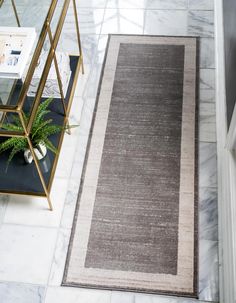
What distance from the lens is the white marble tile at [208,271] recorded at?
2064 millimetres

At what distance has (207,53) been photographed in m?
3.05

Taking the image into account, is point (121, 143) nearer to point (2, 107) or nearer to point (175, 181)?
point (175, 181)

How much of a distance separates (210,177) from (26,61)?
1220 millimetres

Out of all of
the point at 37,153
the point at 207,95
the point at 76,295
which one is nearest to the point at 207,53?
the point at 207,95

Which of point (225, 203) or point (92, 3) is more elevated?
point (92, 3)

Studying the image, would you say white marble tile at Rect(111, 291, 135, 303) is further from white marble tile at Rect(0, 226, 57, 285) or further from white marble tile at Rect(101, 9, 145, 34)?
white marble tile at Rect(101, 9, 145, 34)

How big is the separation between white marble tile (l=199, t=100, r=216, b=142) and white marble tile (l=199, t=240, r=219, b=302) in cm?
69

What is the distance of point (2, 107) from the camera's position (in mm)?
1761

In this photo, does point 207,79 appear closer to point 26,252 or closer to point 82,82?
point 82,82

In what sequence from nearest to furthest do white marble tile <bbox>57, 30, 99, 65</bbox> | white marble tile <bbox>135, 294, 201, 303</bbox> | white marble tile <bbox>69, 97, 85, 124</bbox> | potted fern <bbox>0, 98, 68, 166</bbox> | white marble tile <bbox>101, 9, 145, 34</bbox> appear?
white marble tile <bbox>135, 294, 201, 303</bbox> < potted fern <bbox>0, 98, 68, 166</bbox> < white marble tile <bbox>69, 97, 85, 124</bbox> < white marble tile <bbox>57, 30, 99, 65</bbox> < white marble tile <bbox>101, 9, 145, 34</bbox>

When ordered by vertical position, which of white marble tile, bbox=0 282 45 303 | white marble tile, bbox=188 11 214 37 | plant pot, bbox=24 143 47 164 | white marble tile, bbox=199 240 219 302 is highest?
white marble tile, bbox=188 11 214 37

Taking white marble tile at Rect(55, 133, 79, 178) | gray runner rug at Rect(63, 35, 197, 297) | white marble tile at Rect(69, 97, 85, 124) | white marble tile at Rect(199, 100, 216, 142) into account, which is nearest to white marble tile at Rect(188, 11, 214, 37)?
gray runner rug at Rect(63, 35, 197, 297)

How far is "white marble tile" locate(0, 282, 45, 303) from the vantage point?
Result: 2.11 m

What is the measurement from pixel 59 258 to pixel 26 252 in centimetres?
18
